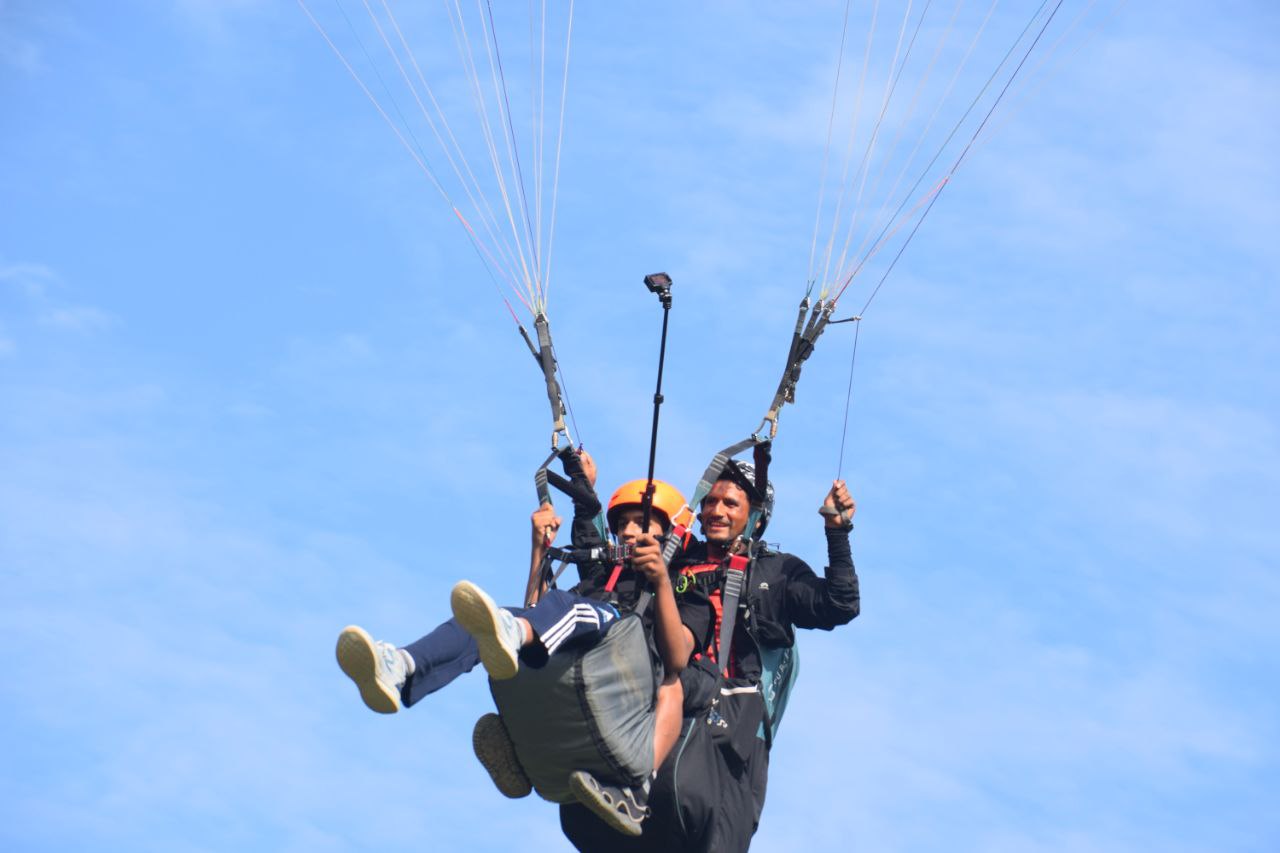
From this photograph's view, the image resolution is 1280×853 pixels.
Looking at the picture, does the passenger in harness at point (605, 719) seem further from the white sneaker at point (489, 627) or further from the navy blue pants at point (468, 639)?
the white sneaker at point (489, 627)

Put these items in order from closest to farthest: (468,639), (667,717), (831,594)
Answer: (468,639)
(667,717)
(831,594)

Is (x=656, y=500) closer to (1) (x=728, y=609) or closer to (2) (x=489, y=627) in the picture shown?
(1) (x=728, y=609)

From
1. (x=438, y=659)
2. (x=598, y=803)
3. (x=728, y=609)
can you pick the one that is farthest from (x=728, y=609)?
(x=438, y=659)

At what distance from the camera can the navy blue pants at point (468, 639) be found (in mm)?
9500

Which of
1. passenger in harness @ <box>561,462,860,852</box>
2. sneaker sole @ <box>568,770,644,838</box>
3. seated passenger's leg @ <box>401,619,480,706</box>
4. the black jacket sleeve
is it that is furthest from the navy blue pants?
the black jacket sleeve

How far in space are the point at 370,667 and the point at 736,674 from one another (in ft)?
9.57

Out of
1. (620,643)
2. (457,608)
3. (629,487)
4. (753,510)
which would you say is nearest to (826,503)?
(753,510)

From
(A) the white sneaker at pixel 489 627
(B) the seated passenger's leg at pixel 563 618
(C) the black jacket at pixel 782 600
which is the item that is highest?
(C) the black jacket at pixel 782 600

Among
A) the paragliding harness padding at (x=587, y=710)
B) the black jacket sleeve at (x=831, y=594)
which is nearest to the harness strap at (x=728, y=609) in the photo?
the black jacket sleeve at (x=831, y=594)

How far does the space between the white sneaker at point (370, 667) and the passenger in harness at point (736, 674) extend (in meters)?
1.90

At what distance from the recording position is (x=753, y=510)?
38.2ft

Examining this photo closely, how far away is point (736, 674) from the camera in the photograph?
1139 centimetres

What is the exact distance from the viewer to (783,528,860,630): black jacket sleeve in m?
11.3

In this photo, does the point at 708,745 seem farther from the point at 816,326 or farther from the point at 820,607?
the point at 816,326
